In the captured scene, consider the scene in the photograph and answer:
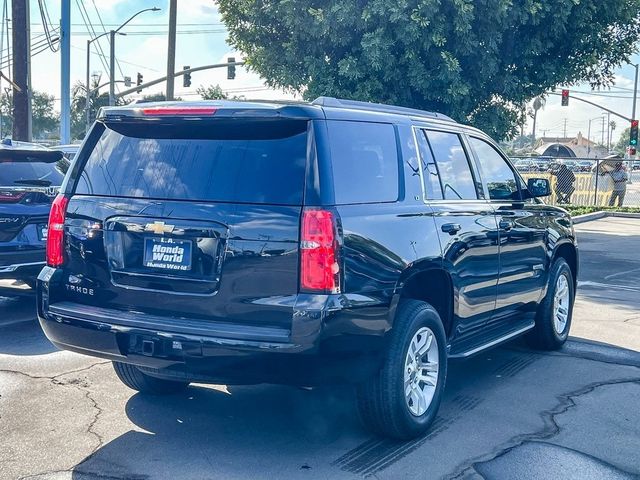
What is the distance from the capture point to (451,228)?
545cm

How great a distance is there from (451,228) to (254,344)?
1759mm

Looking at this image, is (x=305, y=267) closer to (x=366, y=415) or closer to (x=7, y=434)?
(x=366, y=415)

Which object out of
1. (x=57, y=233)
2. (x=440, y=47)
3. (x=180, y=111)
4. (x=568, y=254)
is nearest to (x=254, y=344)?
(x=180, y=111)

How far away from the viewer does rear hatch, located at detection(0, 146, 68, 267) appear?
26.2ft

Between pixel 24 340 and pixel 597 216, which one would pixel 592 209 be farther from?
pixel 24 340

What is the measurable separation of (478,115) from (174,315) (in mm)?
13532

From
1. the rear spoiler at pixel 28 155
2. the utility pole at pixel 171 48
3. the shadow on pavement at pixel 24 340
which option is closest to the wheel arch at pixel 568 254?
the shadow on pavement at pixel 24 340

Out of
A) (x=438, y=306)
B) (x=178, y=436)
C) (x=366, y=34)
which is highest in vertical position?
(x=366, y=34)

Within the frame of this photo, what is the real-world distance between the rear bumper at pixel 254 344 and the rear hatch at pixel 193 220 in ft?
0.25

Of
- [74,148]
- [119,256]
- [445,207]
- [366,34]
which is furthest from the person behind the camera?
[366,34]

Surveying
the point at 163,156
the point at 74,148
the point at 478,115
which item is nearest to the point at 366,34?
the point at 478,115

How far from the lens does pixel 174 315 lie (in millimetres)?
4535

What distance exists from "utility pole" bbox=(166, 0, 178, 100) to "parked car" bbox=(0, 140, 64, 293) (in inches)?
575

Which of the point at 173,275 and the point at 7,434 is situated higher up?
the point at 173,275
